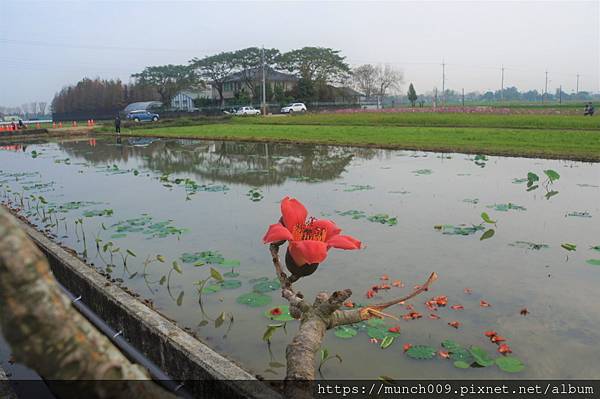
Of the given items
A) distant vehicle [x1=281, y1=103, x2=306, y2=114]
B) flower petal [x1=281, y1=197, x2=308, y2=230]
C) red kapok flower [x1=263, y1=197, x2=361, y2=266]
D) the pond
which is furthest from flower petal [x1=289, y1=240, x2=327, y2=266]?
distant vehicle [x1=281, y1=103, x2=306, y2=114]

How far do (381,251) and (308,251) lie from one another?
4495 millimetres

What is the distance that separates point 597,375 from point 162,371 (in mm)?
3023

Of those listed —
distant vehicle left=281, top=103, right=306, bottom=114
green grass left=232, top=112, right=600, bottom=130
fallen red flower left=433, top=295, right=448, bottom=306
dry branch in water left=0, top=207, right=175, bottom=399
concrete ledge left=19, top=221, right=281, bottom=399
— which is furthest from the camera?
distant vehicle left=281, top=103, right=306, bottom=114

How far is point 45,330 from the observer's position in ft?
1.98

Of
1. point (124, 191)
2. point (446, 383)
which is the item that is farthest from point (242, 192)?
point (446, 383)

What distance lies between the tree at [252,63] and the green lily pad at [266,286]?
58.5 metres

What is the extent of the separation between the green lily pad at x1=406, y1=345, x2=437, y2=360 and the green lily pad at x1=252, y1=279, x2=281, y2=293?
167 cm

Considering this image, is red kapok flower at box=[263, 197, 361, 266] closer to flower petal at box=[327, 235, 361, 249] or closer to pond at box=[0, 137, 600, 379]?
flower petal at box=[327, 235, 361, 249]

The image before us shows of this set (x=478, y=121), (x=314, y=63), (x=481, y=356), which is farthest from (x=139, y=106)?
(x=481, y=356)

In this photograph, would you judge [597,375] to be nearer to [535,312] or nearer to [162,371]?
[535,312]

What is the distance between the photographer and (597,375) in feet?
9.90

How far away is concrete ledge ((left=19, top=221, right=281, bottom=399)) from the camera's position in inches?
107

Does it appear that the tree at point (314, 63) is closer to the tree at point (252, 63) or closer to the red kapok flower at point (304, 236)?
the tree at point (252, 63)

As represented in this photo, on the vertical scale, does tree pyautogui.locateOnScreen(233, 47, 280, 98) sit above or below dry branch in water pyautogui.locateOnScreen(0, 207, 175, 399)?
above
